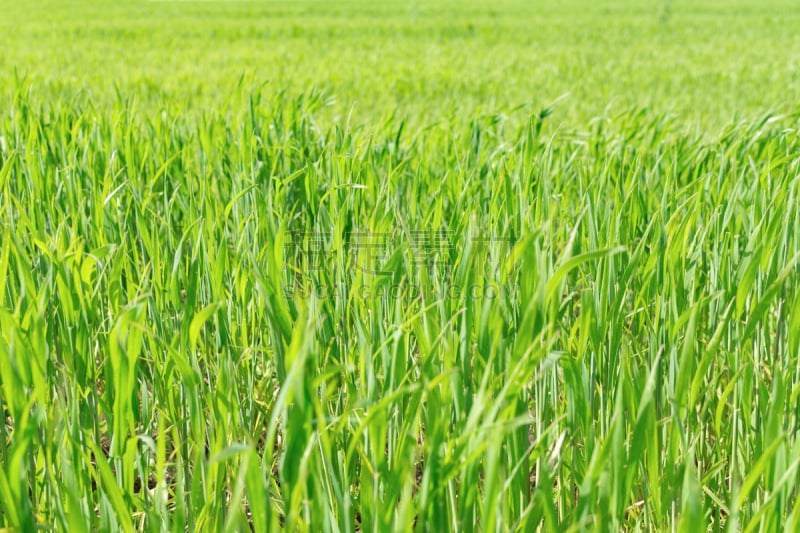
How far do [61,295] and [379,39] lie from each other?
8.65m

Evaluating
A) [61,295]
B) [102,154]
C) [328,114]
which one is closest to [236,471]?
[61,295]

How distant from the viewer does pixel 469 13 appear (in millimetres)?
13945

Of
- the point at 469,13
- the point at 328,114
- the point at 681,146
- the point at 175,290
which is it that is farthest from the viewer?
the point at 469,13

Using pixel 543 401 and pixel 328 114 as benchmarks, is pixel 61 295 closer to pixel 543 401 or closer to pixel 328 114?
pixel 543 401

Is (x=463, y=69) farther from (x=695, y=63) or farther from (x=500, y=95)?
(x=695, y=63)

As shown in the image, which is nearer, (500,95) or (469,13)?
(500,95)

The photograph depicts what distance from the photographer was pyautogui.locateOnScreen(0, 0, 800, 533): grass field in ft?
2.40

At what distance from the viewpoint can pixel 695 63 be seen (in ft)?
24.7

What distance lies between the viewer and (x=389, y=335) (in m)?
0.97

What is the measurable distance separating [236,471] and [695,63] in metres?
7.57

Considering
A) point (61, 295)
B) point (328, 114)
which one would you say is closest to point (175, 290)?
point (61, 295)

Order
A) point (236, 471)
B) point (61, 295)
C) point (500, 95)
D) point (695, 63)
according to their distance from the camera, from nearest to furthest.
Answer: point (236, 471), point (61, 295), point (500, 95), point (695, 63)

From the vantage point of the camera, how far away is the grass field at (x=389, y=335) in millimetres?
730

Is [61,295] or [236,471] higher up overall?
[61,295]
